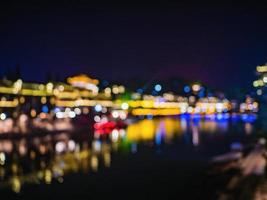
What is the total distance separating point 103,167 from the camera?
72.3ft

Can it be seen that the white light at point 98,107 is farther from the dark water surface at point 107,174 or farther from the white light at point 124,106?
the dark water surface at point 107,174

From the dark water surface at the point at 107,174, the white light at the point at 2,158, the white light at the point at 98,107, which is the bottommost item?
the dark water surface at the point at 107,174

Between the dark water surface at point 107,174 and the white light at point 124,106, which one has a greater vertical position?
the white light at point 124,106

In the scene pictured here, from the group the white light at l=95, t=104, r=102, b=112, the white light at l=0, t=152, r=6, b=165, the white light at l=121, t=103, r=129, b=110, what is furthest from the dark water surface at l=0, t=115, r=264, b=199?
the white light at l=121, t=103, r=129, b=110

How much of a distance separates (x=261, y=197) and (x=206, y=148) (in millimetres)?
20418

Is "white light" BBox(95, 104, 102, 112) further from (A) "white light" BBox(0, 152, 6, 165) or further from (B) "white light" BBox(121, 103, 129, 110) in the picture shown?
(A) "white light" BBox(0, 152, 6, 165)

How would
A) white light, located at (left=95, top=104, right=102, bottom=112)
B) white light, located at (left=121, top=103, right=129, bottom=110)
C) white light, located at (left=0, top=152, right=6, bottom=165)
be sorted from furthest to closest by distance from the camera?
1. white light, located at (left=121, top=103, right=129, bottom=110)
2. white light, located at (left=95, top=104, right=102, bottom=112)
3. white light, located at (left=0, top=152, right=6, bottom=165)


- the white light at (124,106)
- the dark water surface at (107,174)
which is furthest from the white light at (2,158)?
the white light at (124,106)

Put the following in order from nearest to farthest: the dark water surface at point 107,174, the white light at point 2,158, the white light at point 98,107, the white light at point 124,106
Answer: the dark water surface at point 107,174 < the white light at point 2,158 < the white light at point 98,107 < the white light at point 124,106

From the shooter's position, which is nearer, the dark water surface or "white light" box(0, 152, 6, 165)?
the dark water surface

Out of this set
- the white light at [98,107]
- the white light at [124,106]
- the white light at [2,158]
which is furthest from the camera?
the white light at [124,106]

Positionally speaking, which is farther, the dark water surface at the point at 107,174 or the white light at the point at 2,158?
the white light at the point at 2,158

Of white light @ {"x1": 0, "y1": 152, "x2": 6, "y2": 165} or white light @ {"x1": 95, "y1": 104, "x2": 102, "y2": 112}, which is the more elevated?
white light @ {"x1": 95, "y1": 104, "x2": 102, "y2": 112}

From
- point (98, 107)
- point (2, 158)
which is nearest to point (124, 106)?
point (98, 107)
